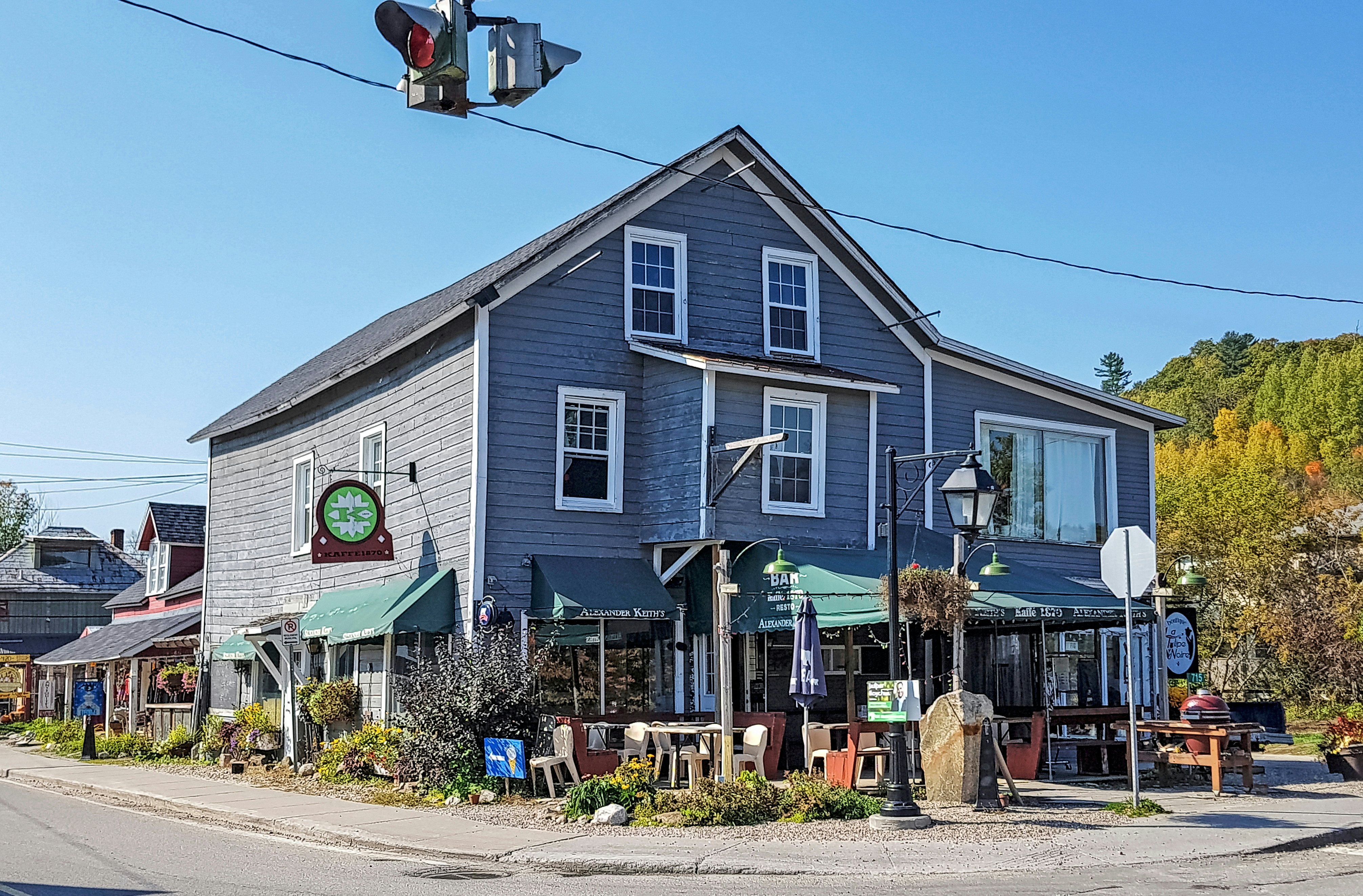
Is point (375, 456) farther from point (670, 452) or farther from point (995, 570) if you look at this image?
point (995, 570)

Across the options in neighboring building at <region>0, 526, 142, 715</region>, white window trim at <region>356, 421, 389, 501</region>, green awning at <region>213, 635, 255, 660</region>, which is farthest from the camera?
neighboring building at <region>0, 526, 142, 715</region>

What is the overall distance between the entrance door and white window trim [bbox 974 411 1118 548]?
1062 cm

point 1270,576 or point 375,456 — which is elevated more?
point 375,456

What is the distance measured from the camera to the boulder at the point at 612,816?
14.7 meters

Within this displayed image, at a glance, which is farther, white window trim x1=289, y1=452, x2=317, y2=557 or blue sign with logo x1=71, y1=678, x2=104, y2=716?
blue sign with logo x1=71, y1=678, x2=104, y2=716

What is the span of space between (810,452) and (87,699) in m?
18.4

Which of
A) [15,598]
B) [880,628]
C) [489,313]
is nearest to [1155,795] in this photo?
[880,628]

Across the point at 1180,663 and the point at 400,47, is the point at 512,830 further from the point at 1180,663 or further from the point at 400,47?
the point at 1180,663

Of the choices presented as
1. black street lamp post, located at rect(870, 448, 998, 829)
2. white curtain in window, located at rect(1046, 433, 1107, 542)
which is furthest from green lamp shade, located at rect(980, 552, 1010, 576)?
white curtain in window, located at rect(1046, 433, 1107, 542)

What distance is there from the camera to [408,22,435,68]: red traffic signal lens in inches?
318

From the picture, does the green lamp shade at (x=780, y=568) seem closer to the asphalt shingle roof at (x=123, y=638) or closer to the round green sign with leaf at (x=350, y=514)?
the round green sign with leaf at (x=350, y=514)

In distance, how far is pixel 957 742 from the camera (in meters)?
15.3

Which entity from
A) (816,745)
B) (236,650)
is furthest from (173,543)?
(816,745)

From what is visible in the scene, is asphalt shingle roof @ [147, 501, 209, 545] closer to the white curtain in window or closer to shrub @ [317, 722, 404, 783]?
shrub @ [317, 722, 404, 783]
